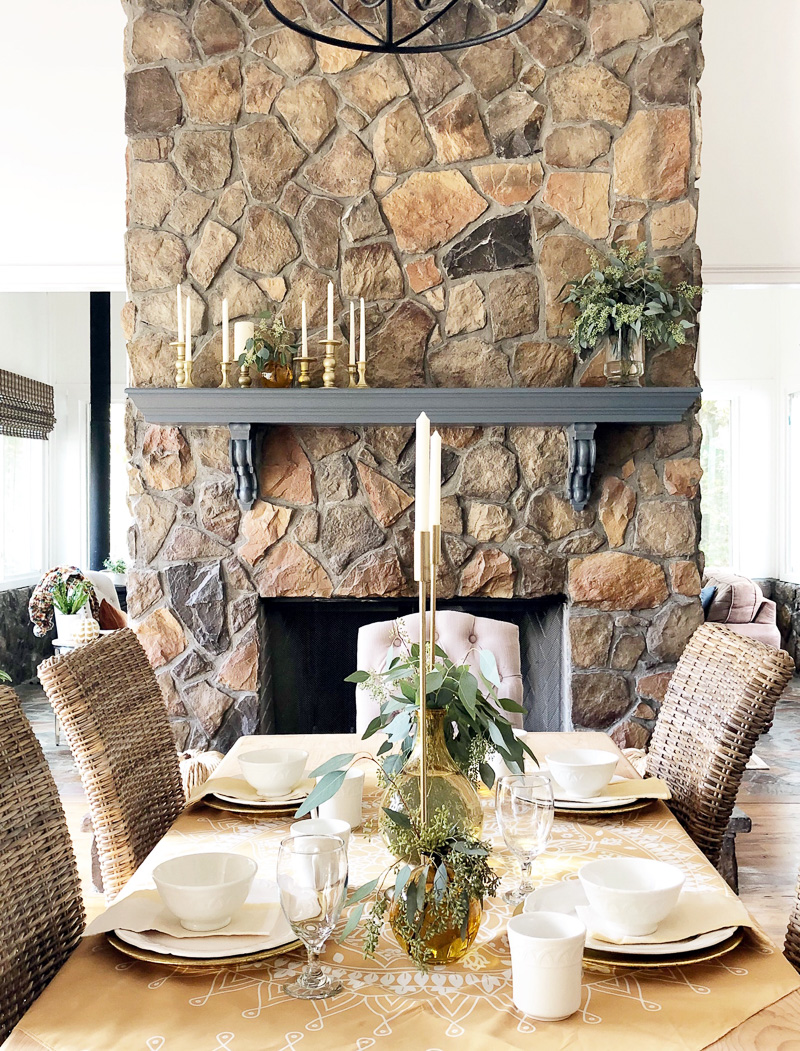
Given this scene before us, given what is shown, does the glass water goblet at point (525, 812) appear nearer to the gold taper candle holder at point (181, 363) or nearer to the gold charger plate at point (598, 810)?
the gold charger plate at point (598, 810)

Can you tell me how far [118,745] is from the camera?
1.67 meters

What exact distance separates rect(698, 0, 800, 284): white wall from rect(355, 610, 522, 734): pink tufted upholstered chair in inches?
77.1

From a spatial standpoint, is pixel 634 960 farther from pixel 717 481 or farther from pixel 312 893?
pixel 717 481

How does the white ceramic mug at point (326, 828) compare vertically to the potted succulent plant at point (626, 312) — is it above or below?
below

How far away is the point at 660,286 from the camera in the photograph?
3.20m

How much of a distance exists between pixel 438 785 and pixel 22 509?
20.4 ft

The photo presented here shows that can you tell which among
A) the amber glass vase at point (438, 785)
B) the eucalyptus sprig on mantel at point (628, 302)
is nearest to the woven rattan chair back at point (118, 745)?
the amber glass vase at point (438, 785)

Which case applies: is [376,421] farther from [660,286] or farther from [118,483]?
[118,483]

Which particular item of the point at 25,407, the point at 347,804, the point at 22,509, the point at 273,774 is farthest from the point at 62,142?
the point at 22,509

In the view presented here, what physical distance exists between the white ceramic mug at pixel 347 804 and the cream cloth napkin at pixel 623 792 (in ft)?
1.09

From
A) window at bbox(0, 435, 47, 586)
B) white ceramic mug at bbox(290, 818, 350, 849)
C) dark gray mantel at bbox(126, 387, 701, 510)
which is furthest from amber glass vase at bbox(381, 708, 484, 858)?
window at bbox(0, 435, 47, 586)

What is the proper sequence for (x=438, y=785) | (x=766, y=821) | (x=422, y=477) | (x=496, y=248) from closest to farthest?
(x=422, y=477) → (x=438, y=785) → (x=496, y=248) → (x=766, y=821)

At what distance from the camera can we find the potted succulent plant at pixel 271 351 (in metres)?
3.21

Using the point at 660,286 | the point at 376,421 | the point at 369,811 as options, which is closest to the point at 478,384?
the point at 376,421
